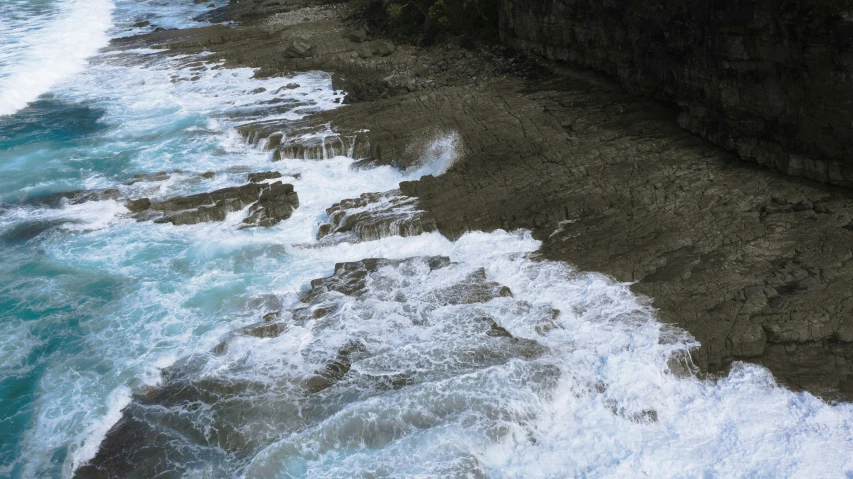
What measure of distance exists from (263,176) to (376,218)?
5590 millimetres

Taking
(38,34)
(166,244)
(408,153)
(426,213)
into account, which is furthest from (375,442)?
(38,34)

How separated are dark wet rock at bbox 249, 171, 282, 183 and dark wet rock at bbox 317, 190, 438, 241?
3.54 metres

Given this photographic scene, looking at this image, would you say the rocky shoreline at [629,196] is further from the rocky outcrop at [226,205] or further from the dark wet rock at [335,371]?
the dark wet rock at [335,371]

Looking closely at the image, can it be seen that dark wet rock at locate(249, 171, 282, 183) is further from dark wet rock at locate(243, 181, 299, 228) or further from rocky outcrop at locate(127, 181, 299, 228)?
dark wet rock at locate(243, 181, 299, 228)

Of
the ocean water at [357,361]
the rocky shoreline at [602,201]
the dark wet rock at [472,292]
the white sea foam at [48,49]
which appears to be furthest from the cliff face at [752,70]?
the white sea foam at [48,49]

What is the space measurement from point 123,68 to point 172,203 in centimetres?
2034

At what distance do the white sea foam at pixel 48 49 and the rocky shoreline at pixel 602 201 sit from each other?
1693 cm

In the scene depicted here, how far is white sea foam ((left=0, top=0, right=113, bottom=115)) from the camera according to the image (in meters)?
37.7

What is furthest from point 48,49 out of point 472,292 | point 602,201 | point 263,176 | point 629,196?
point 629,196

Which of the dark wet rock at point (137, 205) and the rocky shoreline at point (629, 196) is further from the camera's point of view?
the dark wet rock at point (137, 205)

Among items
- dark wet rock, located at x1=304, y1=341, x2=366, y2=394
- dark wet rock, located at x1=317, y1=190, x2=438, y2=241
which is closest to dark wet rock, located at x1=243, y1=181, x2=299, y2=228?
dark wet rock, located at x1=317, y1=190, x2=438, y2=241

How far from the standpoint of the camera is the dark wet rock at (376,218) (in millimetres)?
21375

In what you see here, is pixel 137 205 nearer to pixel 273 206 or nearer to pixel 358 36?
pixel 273 206

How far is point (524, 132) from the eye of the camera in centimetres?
2425
